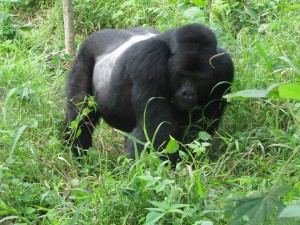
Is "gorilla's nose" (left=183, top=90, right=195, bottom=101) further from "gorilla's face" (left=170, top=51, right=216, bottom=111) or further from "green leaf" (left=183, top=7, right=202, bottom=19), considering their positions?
"green leaf" (left=183, top=7, right=202, bottom=19)

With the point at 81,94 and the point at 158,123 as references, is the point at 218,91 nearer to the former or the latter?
the point at 158,123

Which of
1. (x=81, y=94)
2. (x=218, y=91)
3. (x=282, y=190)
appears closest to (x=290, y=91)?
(x=282, y=190)

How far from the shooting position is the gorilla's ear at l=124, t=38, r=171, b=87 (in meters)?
4.52

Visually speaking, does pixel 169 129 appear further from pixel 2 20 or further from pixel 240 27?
pixel 2 20

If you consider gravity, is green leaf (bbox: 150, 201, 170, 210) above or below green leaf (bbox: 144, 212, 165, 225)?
above

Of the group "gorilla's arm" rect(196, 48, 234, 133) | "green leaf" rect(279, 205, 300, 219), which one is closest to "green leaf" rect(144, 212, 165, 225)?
"green leaf" rect(279, 205, 300, 219)

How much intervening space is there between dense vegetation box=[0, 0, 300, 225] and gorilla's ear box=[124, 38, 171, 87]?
0.53 meters

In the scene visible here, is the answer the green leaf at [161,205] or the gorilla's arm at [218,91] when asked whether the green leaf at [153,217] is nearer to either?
the green leaf at [161,205]

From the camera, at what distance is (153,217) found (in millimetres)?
3158

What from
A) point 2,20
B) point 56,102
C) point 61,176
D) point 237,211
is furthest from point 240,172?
point 2,20

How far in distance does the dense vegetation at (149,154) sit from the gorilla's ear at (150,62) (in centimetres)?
53

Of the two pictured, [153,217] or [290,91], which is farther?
[153,217]

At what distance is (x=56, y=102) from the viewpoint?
592 cm

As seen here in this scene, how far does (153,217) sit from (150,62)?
1.63 m
